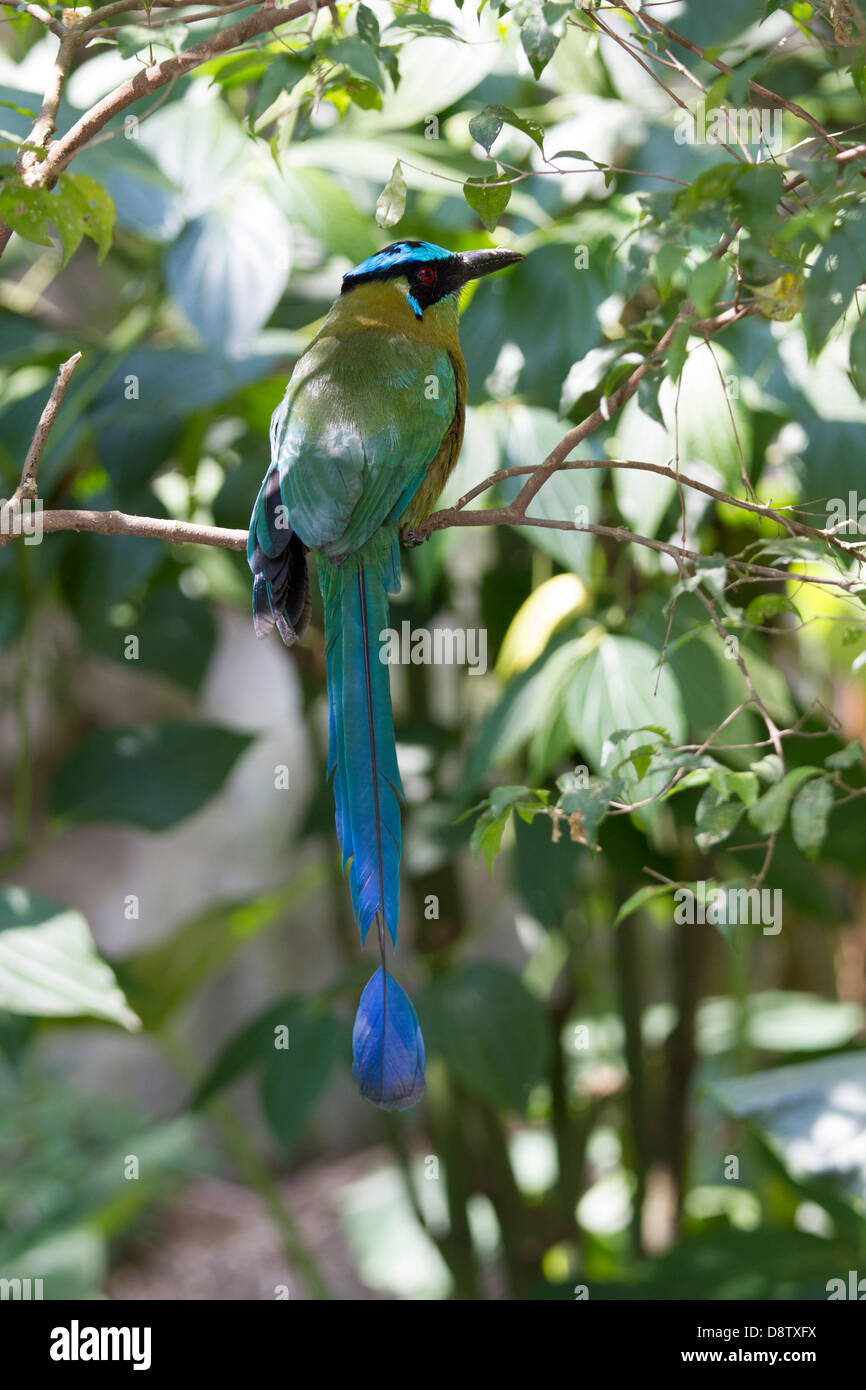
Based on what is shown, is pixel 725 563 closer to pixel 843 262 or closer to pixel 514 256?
pixel 843 262

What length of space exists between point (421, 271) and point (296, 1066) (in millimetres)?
1125

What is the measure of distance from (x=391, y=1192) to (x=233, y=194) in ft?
7.85

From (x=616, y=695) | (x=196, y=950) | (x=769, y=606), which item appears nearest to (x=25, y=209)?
(x=769, y=606)

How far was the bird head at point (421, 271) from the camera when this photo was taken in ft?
4.24

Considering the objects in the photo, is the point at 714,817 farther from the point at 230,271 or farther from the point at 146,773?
the point at 146,773

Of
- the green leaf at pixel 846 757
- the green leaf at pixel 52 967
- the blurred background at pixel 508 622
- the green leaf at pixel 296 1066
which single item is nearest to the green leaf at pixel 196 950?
the blurred background at pixel 508 622

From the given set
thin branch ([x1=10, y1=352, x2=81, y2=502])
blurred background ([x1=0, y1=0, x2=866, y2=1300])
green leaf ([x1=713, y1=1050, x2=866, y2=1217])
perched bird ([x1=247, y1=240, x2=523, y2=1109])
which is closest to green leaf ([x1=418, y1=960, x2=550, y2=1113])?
blurred background ([x1=0, y1=0, x2=866, y2=1300])

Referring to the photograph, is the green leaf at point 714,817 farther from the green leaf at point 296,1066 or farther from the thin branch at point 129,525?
the green leaf at point 296,1066

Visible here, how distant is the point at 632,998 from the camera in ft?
7.28

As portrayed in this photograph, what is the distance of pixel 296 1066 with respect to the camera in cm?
184

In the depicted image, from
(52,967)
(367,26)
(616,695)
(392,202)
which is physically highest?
(367,26)

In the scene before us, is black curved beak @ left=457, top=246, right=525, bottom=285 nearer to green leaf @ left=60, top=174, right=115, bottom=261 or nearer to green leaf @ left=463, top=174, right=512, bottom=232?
green leaf @ left=463, top=174, right=512, bottom=232

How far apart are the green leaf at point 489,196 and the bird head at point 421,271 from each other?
0.34m

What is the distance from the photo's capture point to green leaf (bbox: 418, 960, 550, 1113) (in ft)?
5.65
